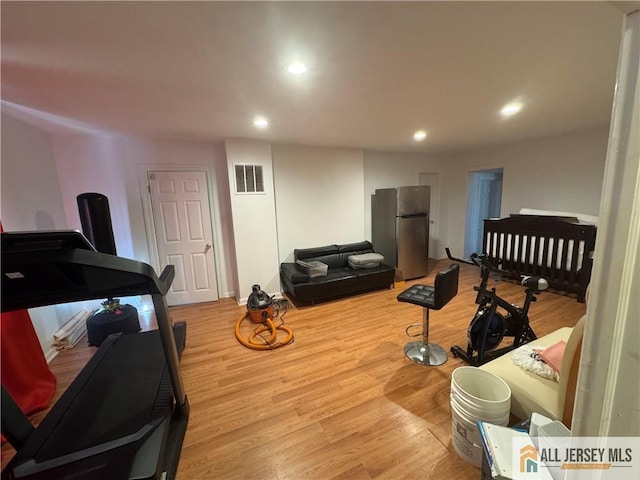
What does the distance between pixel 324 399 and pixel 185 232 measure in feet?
10.1

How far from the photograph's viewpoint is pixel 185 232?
3.83m

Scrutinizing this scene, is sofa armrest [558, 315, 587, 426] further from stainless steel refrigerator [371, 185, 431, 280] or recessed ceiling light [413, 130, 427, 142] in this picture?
stainless steel refrigerator [371, 185, 431, 280]

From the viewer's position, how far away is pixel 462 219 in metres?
5.73

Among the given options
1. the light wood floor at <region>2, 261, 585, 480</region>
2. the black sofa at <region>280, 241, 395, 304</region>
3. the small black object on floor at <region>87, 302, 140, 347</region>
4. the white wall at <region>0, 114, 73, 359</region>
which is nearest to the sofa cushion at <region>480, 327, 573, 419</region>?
the light wood floor at <region>2, 261, 585, 480</region>

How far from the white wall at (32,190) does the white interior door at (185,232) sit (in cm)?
102

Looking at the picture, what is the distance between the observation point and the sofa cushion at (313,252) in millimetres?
4262

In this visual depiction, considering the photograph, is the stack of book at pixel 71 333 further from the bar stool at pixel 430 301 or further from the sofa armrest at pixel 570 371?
the sofa armrest at pixel 570 371

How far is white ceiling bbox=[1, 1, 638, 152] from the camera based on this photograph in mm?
1224

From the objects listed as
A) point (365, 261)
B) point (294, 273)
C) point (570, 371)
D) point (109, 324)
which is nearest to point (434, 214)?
point (365, 261)

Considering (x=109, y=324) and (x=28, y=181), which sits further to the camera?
(x=109, y=324)

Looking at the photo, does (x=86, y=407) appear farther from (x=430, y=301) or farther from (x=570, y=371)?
(x=570, y=371)

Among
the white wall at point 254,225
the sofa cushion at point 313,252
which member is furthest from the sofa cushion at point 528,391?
the white wall at point 254,225

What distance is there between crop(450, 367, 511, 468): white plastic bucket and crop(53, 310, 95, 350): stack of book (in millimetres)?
3741

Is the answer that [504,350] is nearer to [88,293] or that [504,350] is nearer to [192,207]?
[88,293]
